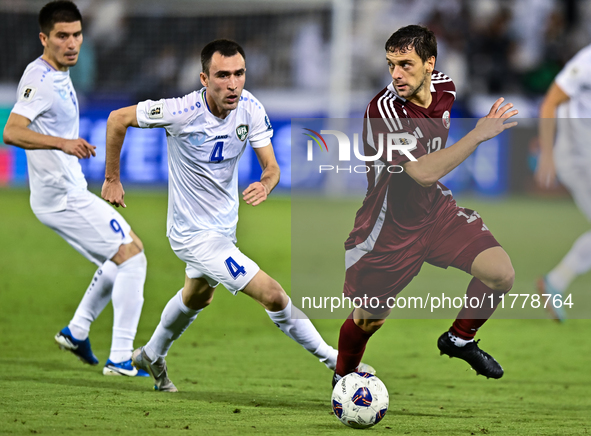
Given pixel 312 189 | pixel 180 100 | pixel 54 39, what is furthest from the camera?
pixel 312 189

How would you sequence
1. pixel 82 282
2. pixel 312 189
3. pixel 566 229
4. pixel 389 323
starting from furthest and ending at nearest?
1. pixel 312 189
2. pixel 566 229
3. pixel 82 282
4. pixel 389 323

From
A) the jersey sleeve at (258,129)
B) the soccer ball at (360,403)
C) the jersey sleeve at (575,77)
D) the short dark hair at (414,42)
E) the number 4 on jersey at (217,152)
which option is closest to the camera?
the soccer ball at (360,403)

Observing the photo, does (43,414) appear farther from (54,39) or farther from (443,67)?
(443,67)

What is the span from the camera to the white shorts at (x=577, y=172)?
26.4 ft

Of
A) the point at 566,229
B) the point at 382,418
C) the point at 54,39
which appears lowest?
the point at 566,229

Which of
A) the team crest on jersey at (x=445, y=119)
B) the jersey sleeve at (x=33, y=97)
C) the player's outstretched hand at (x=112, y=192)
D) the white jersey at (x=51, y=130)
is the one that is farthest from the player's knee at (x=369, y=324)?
the jersey sleeve at (x=33, y=97)

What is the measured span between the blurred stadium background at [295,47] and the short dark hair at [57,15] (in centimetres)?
1221

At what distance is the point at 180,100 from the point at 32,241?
829 centimetres

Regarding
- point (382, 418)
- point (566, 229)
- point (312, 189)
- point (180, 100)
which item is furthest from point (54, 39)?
point (566, 229)

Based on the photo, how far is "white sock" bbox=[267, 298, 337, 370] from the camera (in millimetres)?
5188

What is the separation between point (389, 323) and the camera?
858 cm

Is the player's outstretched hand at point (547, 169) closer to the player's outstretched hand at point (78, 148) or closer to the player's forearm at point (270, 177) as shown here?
the player's forearm at point (270, 177)

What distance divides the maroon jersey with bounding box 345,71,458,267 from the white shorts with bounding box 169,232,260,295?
68 cm

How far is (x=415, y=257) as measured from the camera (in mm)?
5004
